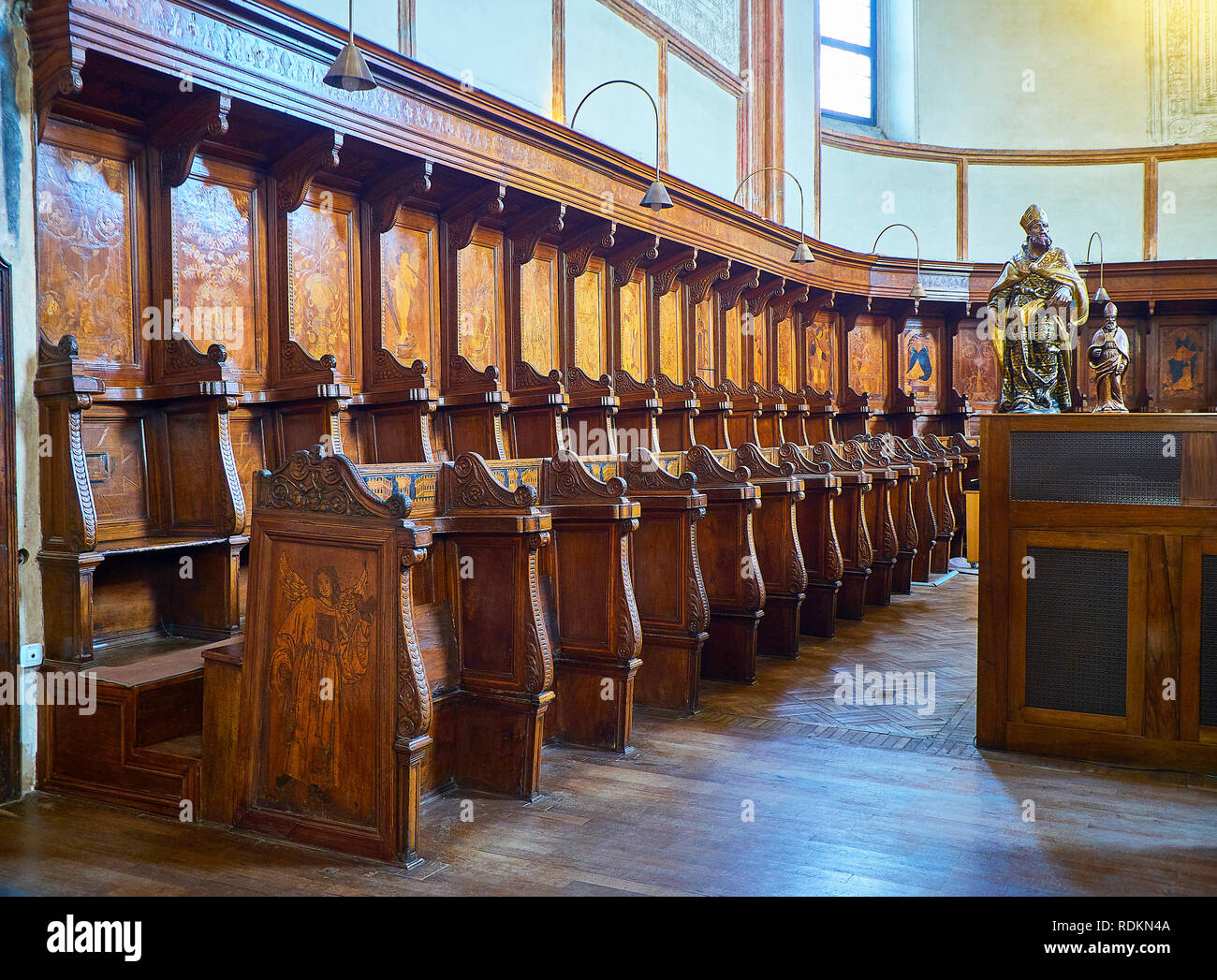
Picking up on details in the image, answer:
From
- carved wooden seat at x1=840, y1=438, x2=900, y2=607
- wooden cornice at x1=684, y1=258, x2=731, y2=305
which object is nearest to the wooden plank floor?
carved wooden seat at x1=840, y1=438, x2=900, y2=607

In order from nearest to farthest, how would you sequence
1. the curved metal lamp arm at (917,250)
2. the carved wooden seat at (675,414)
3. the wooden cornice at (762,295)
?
1. the carved wooden seat at (675,414)
2. the wooden cornice at (762,295)
3. the curved metal lamp arm at (917,250)

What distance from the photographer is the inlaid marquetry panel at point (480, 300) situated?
20.5 feet

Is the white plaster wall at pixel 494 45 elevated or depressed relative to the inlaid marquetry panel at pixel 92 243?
elevated

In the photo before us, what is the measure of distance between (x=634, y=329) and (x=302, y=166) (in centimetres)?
374

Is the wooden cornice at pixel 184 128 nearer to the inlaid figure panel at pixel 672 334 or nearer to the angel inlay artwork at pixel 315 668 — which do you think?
the angel inlay artwork at pixel 315 668

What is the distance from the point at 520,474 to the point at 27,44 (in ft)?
7.91

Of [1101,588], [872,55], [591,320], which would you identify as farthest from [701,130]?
[1101,588]

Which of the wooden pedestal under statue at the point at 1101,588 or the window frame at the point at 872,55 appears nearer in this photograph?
the wooden pedestal under statue at the point at 1101,588

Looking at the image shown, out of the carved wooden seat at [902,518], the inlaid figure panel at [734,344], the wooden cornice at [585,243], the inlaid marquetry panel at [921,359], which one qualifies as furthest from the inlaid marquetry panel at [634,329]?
the inlaid marquetry panel at [921,359]

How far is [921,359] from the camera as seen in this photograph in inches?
490

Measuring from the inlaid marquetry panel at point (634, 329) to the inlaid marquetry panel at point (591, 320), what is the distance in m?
0.26

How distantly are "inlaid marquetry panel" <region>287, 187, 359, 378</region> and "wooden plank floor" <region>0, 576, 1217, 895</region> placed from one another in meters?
2.55

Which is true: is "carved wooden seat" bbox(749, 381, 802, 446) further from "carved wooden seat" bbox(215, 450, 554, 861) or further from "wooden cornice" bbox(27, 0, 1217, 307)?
"carved wooden seat" bbox(215, 450, 554, 861)
